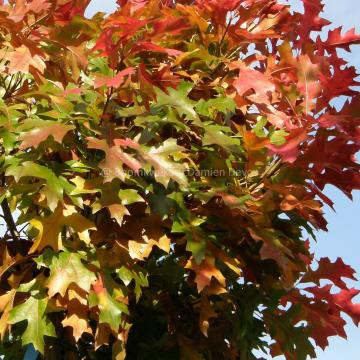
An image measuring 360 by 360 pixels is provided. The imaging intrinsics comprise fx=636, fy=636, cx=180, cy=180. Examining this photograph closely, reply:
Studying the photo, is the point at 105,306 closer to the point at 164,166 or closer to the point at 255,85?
the point at 164,166

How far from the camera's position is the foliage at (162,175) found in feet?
6.15

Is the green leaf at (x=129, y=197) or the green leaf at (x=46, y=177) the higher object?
the green leaf at (x=129, y=197)

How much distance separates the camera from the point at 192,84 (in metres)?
2.13

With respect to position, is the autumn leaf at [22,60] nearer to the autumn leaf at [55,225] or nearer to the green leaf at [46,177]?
the green leaf at [46,177]

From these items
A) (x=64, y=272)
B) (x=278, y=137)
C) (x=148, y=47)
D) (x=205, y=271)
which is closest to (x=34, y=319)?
(x=64, y=272)

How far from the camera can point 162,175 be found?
184cm

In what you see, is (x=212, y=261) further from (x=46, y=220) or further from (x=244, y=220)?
(x=46, y=220)

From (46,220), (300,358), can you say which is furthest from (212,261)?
(300,358)

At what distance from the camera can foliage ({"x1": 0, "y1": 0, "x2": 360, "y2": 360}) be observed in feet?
6.15

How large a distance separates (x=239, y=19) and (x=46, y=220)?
0.98 m

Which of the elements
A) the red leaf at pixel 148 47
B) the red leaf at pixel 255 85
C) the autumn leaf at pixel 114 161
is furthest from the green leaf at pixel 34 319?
the red leaf at pixel 255 85

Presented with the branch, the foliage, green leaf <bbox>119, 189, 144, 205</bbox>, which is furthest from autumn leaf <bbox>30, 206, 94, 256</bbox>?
the branch

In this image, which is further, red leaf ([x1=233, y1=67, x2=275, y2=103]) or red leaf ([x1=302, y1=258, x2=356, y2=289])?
red leaf ([x1=302, y1=258, x2=356, y2=289])

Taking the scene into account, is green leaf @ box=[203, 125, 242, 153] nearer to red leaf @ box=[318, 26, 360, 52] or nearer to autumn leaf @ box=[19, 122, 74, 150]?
autumn leaf @ box=[19, 122, 74, 150]
